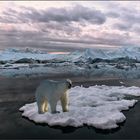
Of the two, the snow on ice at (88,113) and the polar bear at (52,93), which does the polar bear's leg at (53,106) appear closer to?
the polar bear at (52,93)

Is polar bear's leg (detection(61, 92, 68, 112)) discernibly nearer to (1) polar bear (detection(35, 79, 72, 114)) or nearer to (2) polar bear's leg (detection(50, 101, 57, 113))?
(1) polar bear (detection(35, 79, 72, 114))

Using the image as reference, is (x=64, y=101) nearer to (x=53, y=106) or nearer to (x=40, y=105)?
(x=53, y=106)

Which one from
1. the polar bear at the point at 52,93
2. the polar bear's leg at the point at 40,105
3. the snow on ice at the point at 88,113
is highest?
the polar bear at the point at 52,93

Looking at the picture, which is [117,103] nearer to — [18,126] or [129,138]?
[129,138]

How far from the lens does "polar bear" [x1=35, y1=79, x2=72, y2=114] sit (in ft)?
37.2

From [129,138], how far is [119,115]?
2.12m

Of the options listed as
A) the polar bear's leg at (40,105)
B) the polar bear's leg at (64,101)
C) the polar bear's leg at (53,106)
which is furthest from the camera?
the polar bear's leg at (40,105)

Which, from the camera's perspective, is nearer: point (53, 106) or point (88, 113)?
point (53, 106)

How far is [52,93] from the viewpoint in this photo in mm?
11375

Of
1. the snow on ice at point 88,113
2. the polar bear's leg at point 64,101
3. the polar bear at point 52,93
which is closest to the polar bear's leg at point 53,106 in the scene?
the polar bear at point 52,93

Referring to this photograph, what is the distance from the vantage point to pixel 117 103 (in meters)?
14.3

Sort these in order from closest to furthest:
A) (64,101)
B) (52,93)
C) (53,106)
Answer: (52,93), (53,106), (64,101)

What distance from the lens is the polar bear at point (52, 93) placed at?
11328 millimetres

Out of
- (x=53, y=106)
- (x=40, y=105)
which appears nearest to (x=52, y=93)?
(x=53, y=106)
